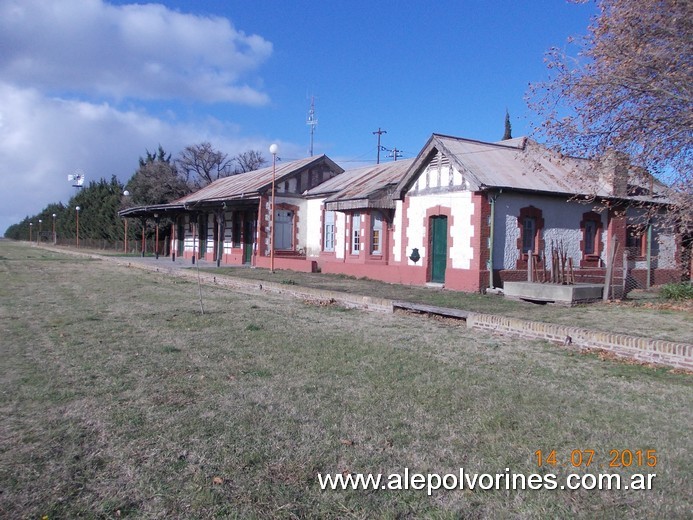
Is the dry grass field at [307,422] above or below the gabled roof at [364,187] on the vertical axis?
below

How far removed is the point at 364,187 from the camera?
23.9 m

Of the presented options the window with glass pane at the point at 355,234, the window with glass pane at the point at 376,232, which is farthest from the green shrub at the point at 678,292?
the window with glass pane at the point at 355,234

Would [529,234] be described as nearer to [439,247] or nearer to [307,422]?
[439,247]

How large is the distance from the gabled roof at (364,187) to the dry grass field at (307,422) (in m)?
12.5

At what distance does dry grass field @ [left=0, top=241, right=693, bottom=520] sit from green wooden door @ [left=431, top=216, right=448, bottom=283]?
9562 millimetres

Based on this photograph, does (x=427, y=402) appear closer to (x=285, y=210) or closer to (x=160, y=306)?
(x=160, y=306)

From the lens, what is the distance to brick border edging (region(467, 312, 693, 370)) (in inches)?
291

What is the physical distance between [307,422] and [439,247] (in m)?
14.5

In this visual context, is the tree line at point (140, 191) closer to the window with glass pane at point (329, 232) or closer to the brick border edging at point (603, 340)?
the window with glass pane at point (329, 232)

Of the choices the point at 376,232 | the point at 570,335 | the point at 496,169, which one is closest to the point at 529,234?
the point at 496,169

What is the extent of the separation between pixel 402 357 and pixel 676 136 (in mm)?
7991

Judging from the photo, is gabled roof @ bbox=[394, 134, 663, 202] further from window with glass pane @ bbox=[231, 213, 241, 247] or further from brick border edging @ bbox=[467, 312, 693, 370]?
window with glass pane @ bbox=[231, 213, 241, 247]

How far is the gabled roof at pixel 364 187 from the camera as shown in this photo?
843 inches

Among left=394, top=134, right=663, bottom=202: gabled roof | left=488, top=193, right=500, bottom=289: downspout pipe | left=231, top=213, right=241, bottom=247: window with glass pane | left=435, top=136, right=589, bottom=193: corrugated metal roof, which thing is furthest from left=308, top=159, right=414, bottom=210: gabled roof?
left=231, top=213, right=241, bottom=247: window with glass pane
